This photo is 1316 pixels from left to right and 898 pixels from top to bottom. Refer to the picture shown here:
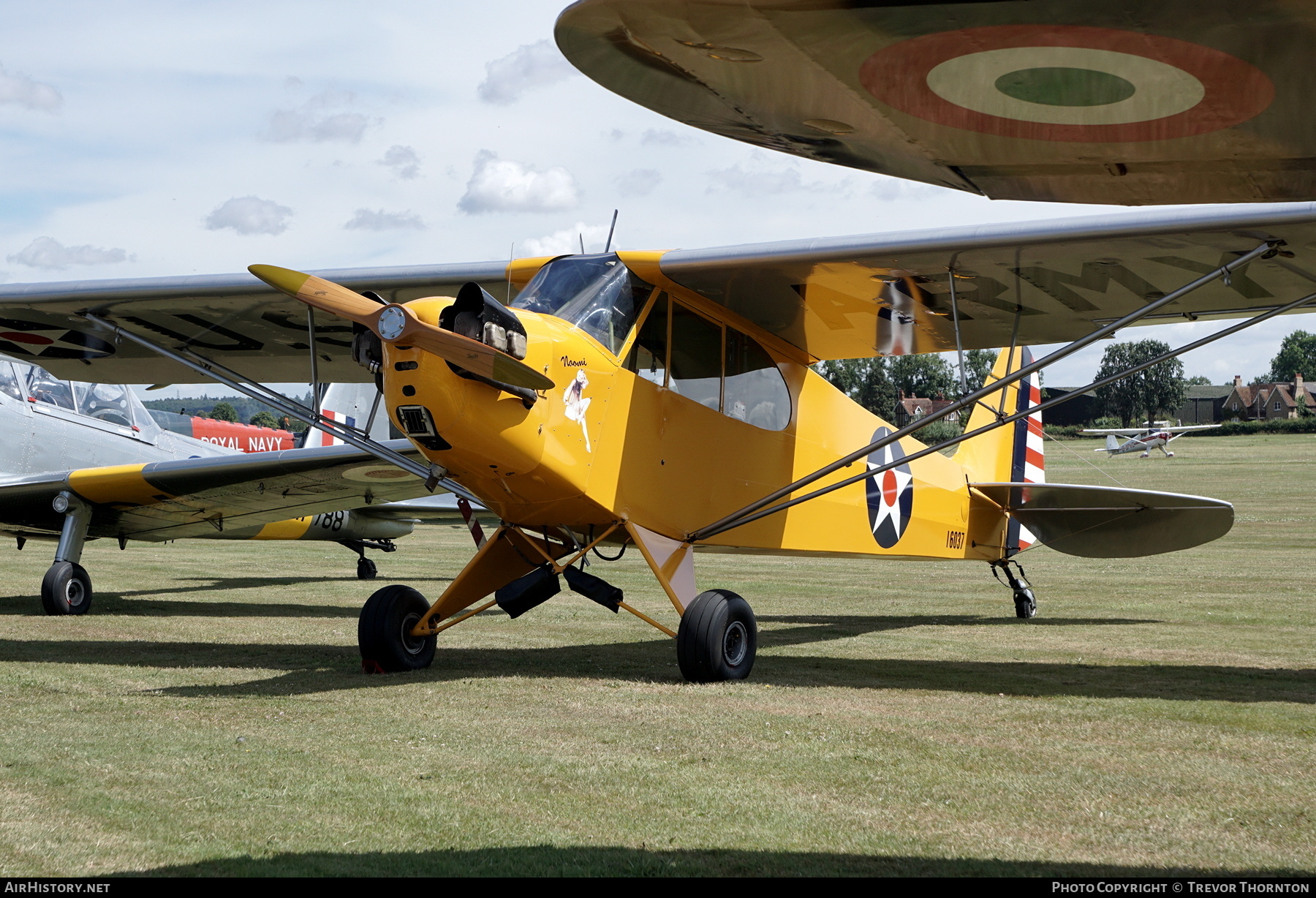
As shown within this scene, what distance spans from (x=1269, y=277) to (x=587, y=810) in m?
6.45

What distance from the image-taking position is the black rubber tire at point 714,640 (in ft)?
22.7

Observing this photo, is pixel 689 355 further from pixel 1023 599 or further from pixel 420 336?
pixel 1023 599

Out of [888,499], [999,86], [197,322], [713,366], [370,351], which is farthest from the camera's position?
[888,499]

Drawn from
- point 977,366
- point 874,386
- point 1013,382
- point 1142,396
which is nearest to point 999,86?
point 1013,382

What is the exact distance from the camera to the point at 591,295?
7332 mm

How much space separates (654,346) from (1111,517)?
214 inches

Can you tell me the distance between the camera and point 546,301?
7.24 m

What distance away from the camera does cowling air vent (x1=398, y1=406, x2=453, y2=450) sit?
244 inches

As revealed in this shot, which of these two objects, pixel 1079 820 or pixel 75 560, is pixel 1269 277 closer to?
pixel 1079 820

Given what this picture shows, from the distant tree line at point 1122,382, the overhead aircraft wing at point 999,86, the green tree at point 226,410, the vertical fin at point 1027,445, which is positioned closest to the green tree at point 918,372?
the distant tree line at point 1122,382

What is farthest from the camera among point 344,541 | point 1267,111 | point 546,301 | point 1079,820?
point 344,541

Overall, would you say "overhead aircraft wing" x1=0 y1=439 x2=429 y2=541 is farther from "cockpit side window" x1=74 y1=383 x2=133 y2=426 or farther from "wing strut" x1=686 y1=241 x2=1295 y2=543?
"wing strut" x1=686 y1=241 x2=1295 y2=543

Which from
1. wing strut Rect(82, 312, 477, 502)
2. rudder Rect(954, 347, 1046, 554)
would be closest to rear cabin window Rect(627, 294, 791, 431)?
wing strut Rect(82, 312, 477, 502)
